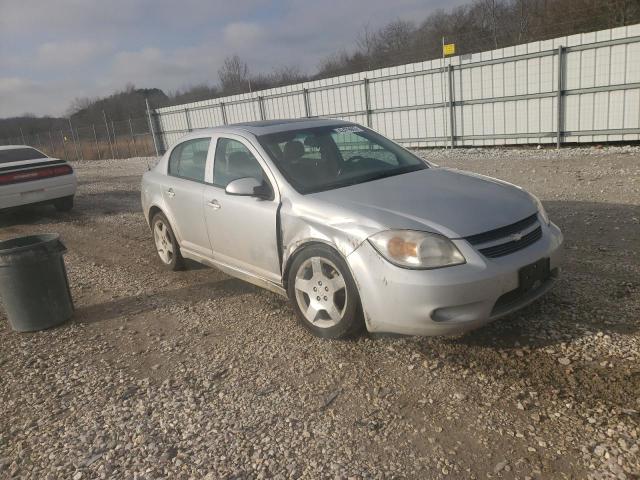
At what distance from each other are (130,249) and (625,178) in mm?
7933

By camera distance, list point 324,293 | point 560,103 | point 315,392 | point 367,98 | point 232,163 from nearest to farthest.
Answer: point 315,392
point 324,293
point 232,163
point 560,103
point 367,98

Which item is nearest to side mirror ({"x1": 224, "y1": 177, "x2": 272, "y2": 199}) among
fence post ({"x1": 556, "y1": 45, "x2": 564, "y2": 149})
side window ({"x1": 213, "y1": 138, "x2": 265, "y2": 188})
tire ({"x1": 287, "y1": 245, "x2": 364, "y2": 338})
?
side window ({"x1": 213, "y1": 138, "x2": 265, "y2": 188})

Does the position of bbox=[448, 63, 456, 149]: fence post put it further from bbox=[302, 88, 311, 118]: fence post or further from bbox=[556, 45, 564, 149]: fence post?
bbox=[302, 88, 311, 118]: fence post

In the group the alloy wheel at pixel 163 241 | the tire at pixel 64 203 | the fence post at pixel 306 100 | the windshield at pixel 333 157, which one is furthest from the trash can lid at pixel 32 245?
the fence post at pixel 306 100

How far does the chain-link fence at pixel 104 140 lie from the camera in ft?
88.4

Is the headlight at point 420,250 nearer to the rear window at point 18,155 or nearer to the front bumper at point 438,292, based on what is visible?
the front bumper at point 438,292

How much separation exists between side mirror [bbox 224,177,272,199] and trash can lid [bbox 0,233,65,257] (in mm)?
1700

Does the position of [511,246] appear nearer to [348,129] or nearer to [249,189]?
[249,189]

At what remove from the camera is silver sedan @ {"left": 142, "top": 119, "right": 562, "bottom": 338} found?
3.11 metres

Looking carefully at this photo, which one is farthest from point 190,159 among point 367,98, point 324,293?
point 367,98

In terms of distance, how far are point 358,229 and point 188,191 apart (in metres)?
2.33

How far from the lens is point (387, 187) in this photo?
3883 mm

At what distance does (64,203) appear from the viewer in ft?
36.0

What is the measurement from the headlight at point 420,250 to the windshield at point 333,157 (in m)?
0.96
